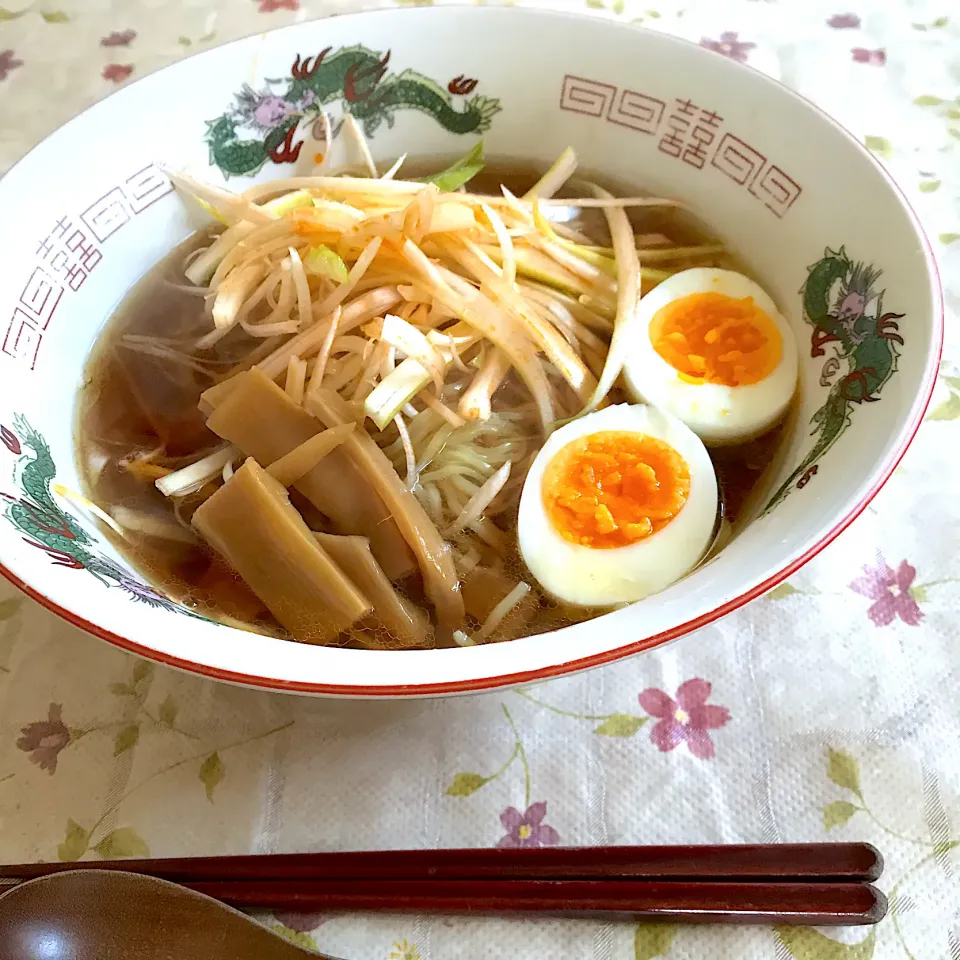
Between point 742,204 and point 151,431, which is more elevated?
point 742,204

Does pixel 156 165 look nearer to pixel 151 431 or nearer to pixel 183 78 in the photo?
pixel 183 78

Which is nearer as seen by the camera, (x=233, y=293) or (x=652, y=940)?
(x=652, y=940)

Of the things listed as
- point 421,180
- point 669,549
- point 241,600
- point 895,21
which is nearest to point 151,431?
point 241,600

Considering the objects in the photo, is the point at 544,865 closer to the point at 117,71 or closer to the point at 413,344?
the point at 413,344

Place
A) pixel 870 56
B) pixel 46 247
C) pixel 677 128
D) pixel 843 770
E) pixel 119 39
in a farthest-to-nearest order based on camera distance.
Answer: pixel 119 39, pixel 870 56, pixel 677 128, pixel 46 247, pixel 843 770

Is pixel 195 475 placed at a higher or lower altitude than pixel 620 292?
lower

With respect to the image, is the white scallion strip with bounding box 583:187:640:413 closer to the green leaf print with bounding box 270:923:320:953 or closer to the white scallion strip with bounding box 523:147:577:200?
the white scallion strip with bounding box 523:147:577:200

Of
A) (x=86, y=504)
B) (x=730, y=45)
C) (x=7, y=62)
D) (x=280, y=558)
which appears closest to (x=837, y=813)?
(x=280, y=558)

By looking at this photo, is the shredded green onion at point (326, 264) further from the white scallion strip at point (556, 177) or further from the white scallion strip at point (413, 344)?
the white scallion strip at point (556, 177)
